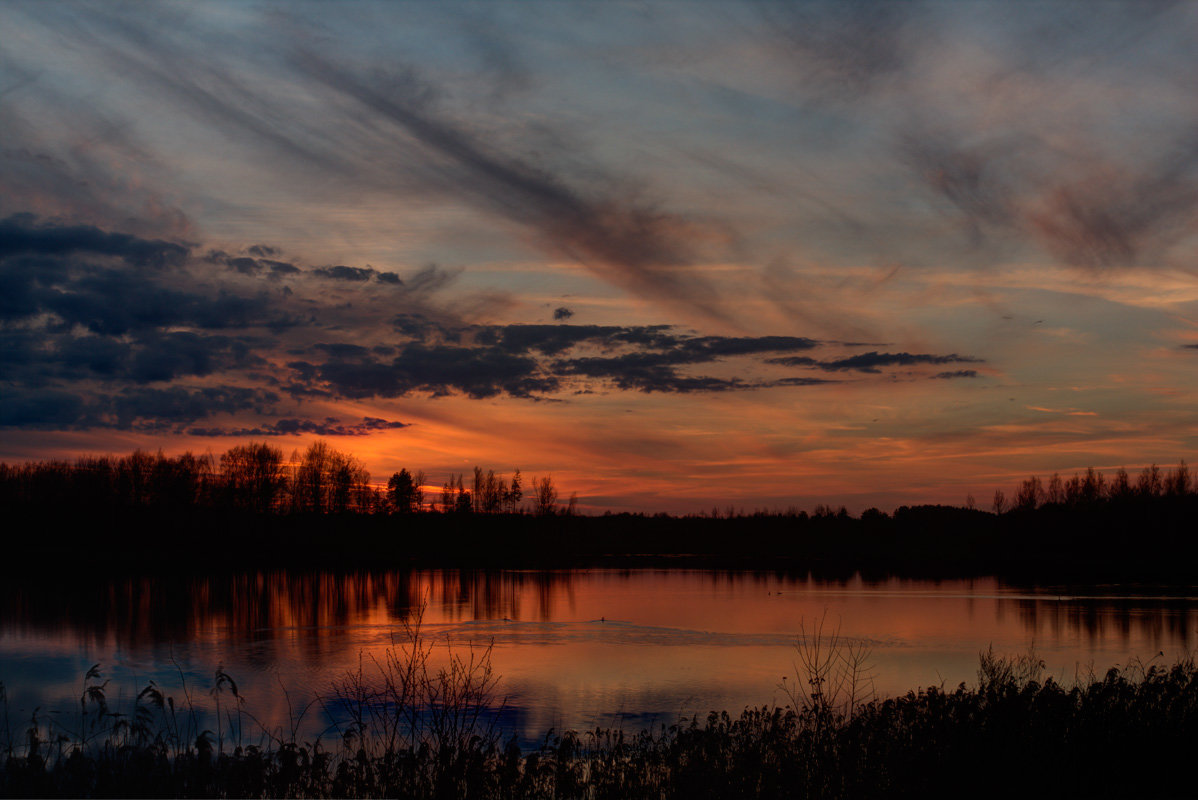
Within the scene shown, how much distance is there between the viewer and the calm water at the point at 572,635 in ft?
→ 62.4

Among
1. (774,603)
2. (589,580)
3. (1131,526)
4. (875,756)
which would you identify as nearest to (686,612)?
(774,603)

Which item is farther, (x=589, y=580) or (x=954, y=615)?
(x=589, y=580)

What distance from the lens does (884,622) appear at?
3425cm

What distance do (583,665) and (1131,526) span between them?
Answer: 86.3 m

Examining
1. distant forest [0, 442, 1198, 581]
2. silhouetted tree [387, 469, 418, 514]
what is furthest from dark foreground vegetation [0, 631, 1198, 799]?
silhouetted tree [387, 469, 418, 514]

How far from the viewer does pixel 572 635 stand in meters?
29.8

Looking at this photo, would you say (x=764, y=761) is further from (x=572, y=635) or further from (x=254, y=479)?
(x=254, y=479)

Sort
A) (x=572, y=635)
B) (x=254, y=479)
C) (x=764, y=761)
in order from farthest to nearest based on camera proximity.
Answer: (x=254, y=479), (x=572, y=635), (x=764, y=761)

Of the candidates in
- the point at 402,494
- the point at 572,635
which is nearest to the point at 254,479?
the point at 402,494

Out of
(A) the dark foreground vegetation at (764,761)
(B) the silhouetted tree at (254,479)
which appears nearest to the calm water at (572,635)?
(A) the dark foreground vegetation at (764,761)

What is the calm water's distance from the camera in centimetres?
1903

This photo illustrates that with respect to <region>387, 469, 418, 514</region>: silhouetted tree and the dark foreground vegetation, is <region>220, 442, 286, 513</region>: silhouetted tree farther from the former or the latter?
the dark foreground vegetation

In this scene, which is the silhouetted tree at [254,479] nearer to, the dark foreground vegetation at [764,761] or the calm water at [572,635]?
the calm water at [572,635]

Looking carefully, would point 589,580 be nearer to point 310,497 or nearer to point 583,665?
point 583,665
